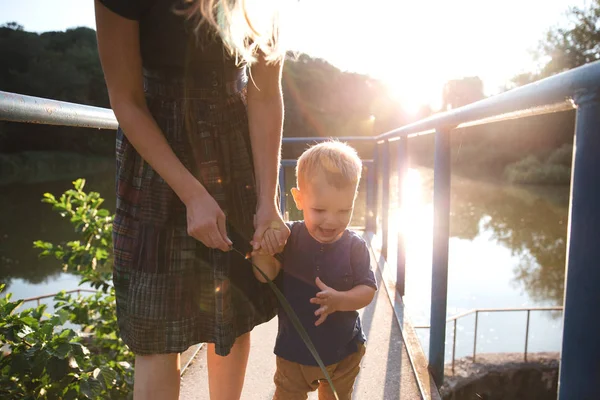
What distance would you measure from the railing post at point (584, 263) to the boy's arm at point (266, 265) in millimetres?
613

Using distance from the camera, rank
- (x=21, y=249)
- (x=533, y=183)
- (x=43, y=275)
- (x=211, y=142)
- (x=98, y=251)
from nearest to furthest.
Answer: (x=211, y=142) < (x=98, y=251) < (x=43, y=275) < (x=21, y=249) < (x=533, y=183)

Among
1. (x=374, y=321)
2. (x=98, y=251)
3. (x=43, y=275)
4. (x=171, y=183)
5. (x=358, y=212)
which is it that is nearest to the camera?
(x=171, y=183)

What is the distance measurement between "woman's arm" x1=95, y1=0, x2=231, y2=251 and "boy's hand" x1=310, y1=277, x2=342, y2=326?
28 centimetres

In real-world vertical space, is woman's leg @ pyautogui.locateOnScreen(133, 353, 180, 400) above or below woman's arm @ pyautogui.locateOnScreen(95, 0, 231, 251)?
below

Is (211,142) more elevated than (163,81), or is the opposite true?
(163,81)

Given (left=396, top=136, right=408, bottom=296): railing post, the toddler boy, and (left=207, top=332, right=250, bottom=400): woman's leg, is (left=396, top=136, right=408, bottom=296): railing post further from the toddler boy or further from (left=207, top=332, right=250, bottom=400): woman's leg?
(left=207, top=332, right=250, bottom=400): woman's leg

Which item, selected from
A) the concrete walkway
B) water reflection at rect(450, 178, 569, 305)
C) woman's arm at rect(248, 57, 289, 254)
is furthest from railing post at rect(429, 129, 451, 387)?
water reflection at rect(450, 178, 569, 305)

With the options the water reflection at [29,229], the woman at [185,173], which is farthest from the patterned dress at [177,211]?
the water reflection at [29,229]

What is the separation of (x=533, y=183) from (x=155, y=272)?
1491 inches

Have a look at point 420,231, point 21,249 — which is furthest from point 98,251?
point 420,231

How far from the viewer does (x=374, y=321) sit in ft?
6.95

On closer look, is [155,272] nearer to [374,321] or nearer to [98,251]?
[374,321]

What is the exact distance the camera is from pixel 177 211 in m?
0.95

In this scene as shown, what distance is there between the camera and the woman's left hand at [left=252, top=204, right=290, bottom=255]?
1022mm
